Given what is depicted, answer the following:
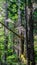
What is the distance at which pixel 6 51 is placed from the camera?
16.2ft

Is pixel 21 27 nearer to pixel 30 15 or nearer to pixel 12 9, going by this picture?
pixel 30 15

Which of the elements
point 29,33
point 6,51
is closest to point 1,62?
point 6,51

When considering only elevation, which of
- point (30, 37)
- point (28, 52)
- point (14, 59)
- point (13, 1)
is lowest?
point (14, 59)

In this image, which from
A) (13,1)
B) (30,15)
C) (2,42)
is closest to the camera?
(30,15)

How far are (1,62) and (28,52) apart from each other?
61 centimetres

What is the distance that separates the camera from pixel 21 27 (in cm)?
516

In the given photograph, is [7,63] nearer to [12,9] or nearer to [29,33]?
[29,33]

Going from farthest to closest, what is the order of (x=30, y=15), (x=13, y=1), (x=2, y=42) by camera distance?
(x=13, y=1) → (x=2, y=42) → (x=30, y=15)

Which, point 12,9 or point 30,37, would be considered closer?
point 30,37

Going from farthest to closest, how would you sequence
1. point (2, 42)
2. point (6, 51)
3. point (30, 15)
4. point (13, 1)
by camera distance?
1. point (13, 1)
2. point (2, 42)
3. point (6, 51)
4. point (30, 15)

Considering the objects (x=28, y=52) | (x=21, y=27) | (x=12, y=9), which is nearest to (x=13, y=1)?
(x=12, y=9)

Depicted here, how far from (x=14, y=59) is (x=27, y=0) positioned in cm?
152

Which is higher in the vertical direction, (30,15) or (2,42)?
(30,15)

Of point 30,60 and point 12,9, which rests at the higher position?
point 12,9
